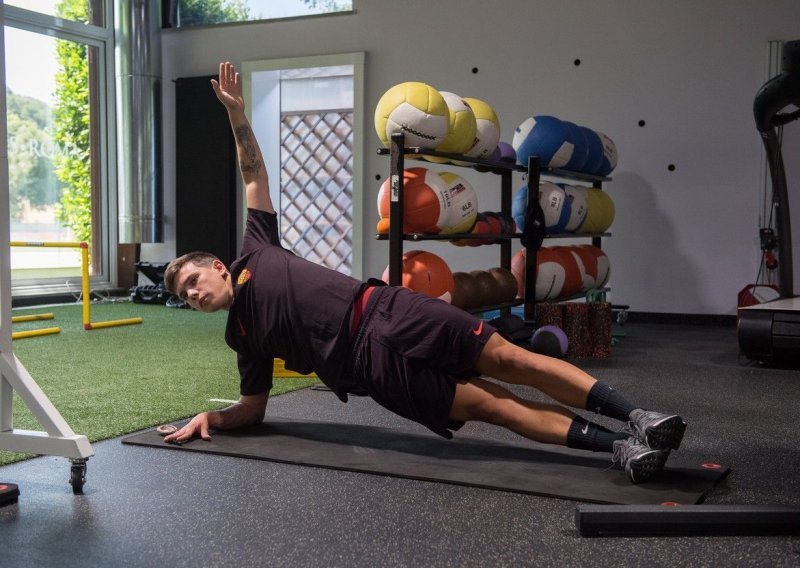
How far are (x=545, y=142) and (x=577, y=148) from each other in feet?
0.89

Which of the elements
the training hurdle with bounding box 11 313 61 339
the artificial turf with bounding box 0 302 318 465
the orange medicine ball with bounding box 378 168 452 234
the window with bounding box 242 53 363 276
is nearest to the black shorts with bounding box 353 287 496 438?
the artificial turf with bounding box 0 302 318 465

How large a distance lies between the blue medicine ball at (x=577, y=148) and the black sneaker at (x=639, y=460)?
2694 millimetres

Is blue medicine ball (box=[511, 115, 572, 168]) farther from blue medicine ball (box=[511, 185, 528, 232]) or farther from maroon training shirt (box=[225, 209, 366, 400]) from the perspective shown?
maroon training shirt (box=[225, 209, 366, 400])

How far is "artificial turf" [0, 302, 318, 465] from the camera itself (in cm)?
266

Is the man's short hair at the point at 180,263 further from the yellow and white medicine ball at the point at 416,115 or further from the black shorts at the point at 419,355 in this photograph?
the yellow and white medicine ball at the point at 416,115

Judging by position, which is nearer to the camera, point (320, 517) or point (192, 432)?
point (320, 517)

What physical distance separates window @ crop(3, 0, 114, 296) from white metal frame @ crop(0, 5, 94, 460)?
15.2 feet

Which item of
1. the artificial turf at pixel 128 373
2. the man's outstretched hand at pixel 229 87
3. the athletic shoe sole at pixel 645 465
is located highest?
the man's outstretched hand at pixel 229 87

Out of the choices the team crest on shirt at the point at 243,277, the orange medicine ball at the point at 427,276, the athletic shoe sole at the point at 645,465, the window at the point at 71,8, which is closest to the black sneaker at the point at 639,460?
the athletic shoe sole at the point at 645,465

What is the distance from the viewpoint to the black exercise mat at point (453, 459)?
189 cm

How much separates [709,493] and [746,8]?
431 cm

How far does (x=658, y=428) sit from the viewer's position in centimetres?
185

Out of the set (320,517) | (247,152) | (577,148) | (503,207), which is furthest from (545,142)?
(320,517)

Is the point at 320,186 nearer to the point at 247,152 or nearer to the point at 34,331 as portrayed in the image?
the point at 34,331
